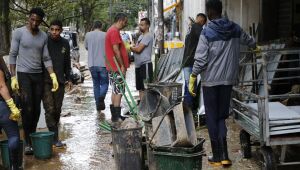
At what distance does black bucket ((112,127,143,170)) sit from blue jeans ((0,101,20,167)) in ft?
3.97

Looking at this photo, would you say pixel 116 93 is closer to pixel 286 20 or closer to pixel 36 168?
pixel 36 168

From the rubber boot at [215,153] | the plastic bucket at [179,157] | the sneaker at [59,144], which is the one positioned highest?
the plastic bucket at [179,157]

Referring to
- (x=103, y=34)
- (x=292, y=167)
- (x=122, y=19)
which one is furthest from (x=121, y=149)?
(x=103, y=34)

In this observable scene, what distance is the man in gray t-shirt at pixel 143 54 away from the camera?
8.89 meters

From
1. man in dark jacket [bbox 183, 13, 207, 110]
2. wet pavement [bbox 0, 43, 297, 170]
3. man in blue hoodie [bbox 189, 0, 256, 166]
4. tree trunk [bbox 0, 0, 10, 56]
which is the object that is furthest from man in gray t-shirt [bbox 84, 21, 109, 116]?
man in blue hoodie [bbox 189, 0, 256, 166]

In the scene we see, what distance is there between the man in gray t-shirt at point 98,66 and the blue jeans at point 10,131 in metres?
4.60

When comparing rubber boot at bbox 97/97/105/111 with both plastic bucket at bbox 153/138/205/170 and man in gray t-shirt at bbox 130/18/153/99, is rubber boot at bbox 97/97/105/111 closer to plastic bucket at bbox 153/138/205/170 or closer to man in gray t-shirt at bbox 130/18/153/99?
man in gray t-shirt at bbox 130/18/153/99

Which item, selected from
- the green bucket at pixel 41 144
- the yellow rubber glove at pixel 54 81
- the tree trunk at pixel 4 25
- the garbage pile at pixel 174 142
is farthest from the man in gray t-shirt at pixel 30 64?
the tree trunk at pixel 4 25

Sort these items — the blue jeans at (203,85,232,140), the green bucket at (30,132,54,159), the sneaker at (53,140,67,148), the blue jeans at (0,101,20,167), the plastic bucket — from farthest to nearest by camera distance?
1. the sneaker at (53,140,67,148)
2. the green bucket at (30,132,54,159)
3. the blue jeans at (203,85,232,140)
4. the blue jeans at (0,101,20,167)
5. the plastic bucket

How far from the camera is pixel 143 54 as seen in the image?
9.02 meters

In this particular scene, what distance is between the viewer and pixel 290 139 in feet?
16.5

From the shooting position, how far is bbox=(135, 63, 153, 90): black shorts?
9109mm

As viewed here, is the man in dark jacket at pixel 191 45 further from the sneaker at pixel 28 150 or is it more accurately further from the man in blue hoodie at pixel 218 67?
the sneaker at pixel 28 150

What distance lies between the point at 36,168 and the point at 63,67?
1783 millimetres
